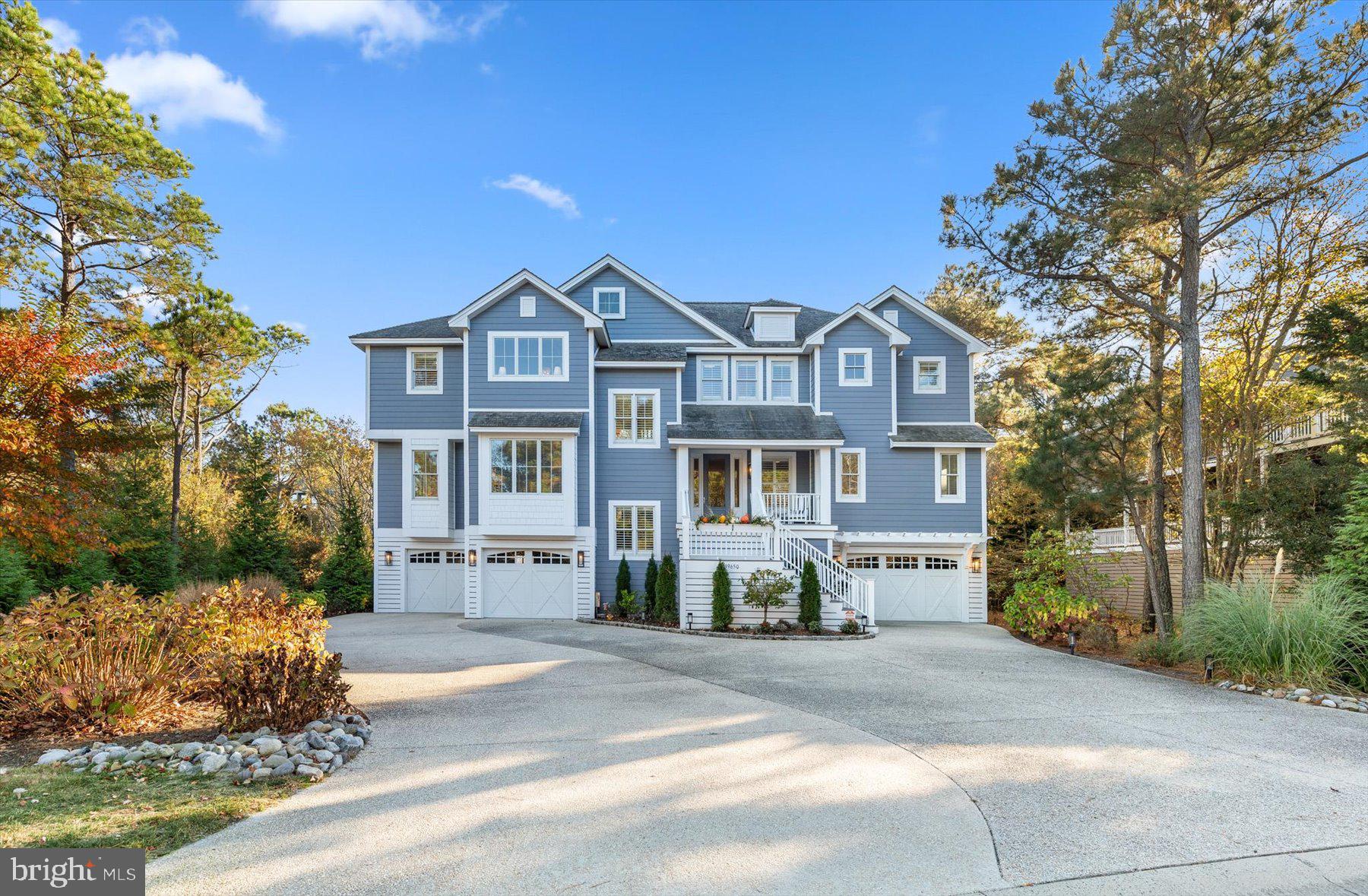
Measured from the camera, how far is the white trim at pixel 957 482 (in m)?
20.0

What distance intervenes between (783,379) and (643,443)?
4478mm

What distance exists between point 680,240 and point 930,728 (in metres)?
18.7

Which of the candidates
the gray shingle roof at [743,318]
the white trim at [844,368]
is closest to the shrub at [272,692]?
the gray shingle roof at [743,318]

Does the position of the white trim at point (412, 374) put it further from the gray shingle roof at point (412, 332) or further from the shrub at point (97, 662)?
the shrub at point (97, 662)

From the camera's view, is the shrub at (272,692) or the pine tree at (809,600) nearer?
the shrub at (272,692)

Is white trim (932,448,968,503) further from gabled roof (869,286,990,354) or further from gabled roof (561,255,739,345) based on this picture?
gabled roof (561,255,739,345)

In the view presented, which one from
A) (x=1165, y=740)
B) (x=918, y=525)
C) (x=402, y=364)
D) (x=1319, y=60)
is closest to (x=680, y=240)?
(x=402, y=364)

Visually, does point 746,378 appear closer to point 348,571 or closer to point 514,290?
point 514,290

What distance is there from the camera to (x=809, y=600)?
15.1 metres

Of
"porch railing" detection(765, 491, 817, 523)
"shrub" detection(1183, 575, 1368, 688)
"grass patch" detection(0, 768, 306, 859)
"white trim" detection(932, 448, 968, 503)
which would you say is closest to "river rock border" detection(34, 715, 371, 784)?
"grass patch" detection(0, 768, 306, 859)

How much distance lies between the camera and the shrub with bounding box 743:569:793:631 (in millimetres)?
15102

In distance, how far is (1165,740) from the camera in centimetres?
670

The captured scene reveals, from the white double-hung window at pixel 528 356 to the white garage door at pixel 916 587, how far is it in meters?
9.48

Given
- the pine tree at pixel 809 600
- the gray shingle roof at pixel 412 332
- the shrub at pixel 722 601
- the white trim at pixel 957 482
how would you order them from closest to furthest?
the pine tree at pixel 809 600 < the shrub at pixel 722 601 < the gray shingle roof at pixel 412 332 < the white trim at pixel 957 482
